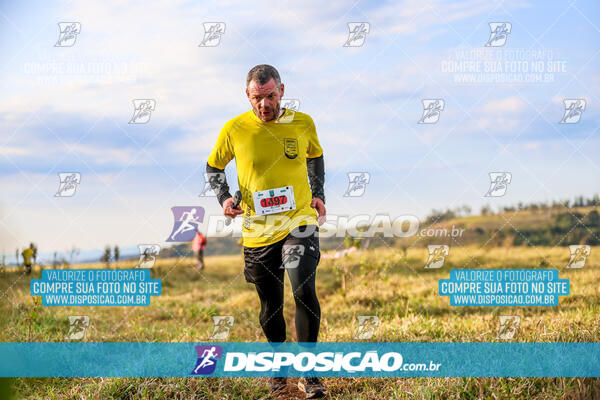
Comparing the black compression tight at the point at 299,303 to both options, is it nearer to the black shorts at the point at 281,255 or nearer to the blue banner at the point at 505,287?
the black shorts at the point at 281,255

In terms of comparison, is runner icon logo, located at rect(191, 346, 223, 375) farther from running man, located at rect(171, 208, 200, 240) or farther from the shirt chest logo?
the shirt chest logo

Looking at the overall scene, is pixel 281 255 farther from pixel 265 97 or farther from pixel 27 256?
pixel 27 256

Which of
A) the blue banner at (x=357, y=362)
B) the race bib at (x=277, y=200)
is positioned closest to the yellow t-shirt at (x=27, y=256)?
the blue banner at (x=357, y=362)

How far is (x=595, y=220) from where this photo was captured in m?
8.63

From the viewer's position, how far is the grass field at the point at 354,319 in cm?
413

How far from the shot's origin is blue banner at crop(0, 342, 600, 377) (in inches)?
165

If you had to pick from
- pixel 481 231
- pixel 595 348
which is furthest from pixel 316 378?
pixel 481 231

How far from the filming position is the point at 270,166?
4270 mm

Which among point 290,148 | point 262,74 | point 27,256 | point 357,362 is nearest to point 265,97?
point 262,74

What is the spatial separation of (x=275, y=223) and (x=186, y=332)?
8.87 feet

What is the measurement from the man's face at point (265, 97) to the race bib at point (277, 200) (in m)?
0.61

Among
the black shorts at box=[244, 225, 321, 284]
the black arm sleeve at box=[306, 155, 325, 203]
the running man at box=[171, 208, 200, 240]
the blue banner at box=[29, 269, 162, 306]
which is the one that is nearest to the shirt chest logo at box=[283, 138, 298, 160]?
the black arm sleeve at box=[306, 155, 325, 203]

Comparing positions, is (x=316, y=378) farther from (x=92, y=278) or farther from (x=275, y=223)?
(x=92, y=278)

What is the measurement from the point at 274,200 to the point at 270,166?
0.92 ft
